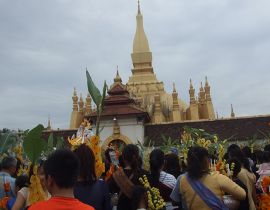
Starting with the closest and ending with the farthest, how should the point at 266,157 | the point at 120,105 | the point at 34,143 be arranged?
the point at 34,143 < the point at 266,157 < the point at 120,105

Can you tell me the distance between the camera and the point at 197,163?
370cm

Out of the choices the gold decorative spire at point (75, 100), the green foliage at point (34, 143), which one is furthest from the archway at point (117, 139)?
the green foliage at point (34, 143)

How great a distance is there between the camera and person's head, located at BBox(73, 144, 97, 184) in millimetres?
3484

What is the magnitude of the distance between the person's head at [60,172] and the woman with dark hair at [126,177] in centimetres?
164

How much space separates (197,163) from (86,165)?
3.22ft

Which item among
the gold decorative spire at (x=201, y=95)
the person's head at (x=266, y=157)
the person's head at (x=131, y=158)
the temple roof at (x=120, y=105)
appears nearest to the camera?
the person's head at (x=131, y=158)

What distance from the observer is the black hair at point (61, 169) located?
2307 mm

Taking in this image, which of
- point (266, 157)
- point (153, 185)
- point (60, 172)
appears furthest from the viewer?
point (266, 157)

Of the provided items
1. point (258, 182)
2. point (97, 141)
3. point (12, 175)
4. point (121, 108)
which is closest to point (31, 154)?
point (97, 141)

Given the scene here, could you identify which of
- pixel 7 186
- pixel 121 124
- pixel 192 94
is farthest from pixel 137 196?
pixel 192 94

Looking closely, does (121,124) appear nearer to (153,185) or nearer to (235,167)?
(235,167)

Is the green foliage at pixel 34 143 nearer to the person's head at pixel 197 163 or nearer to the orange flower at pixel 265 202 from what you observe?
the person's head at pixel 197 163

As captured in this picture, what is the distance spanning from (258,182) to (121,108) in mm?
17215

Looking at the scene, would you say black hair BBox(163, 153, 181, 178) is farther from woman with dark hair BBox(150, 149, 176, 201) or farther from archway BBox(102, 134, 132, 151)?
archway BBox(102, 134, 132, 151)
